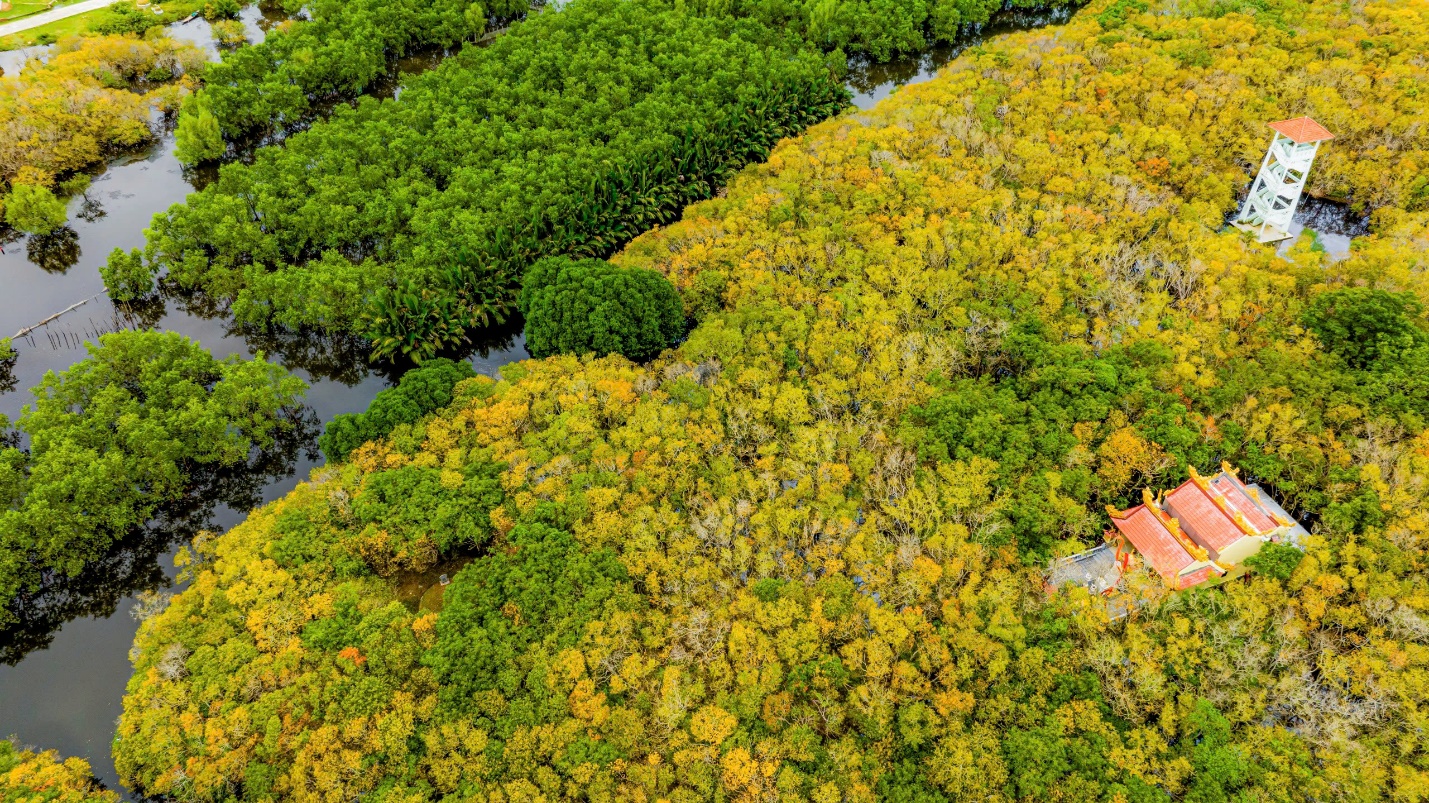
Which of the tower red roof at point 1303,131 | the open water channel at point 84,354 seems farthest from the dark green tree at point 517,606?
the tower red roof at point 1303,131

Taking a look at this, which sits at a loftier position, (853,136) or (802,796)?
(853,136)

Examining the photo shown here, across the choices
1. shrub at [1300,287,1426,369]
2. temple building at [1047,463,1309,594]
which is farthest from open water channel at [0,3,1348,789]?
shrub at [1300,287,1426,369]

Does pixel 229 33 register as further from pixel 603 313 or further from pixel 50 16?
pixel 603 313

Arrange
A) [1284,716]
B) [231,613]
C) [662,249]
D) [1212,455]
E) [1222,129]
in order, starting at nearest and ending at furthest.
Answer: [1284,716], [231,613], [1212,455], [662,249], [1222,129]

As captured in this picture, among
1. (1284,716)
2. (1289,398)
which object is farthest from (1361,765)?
(1289,398)

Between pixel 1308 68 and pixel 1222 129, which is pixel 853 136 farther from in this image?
pixel 1308 68

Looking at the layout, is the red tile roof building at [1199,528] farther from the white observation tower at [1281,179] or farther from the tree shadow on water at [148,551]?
the tree shadow on water at [148,551]
